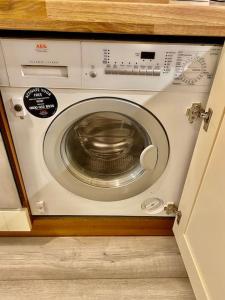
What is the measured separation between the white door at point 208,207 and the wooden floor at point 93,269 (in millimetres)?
160

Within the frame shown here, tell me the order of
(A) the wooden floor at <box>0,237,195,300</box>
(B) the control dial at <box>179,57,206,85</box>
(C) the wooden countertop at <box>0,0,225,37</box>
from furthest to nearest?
1. (A) the wooden floor at <box>0,237,195,300</box>
2. (B) the control dial at <box>179,57,206,85</box>
3. (C) the wooden countertop at <box>0,0,225,37</box>

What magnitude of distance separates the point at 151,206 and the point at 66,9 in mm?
811

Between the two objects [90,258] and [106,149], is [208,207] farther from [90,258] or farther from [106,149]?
[90,258]

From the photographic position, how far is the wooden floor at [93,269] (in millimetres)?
1080

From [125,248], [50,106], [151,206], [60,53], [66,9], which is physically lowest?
[125,248]

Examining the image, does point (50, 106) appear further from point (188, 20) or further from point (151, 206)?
point (151, 206)

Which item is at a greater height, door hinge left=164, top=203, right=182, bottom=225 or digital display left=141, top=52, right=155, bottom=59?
digital display left=141, top=52, right=155, bottom=59

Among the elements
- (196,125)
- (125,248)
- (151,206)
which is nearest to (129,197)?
(151,206)

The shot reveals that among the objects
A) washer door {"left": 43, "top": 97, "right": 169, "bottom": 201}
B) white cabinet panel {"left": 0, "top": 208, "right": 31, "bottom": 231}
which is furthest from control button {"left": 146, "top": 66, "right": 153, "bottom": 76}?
white cabinet panel {"left": 0, "top": 208, "right": 31, "bottom": 231}

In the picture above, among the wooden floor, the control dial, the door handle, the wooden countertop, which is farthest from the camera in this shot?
the wooden floor

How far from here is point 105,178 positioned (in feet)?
3.73

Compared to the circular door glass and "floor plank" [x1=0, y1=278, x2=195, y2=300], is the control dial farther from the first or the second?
"floor plank" [x1=0, y1=278, x2=195, y2=300]

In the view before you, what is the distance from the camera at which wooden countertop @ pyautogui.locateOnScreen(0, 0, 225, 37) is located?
2.33 feet

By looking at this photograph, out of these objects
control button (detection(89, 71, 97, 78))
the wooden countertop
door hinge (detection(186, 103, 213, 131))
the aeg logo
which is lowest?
door hinge (detection(186, 103, 213, 131))
